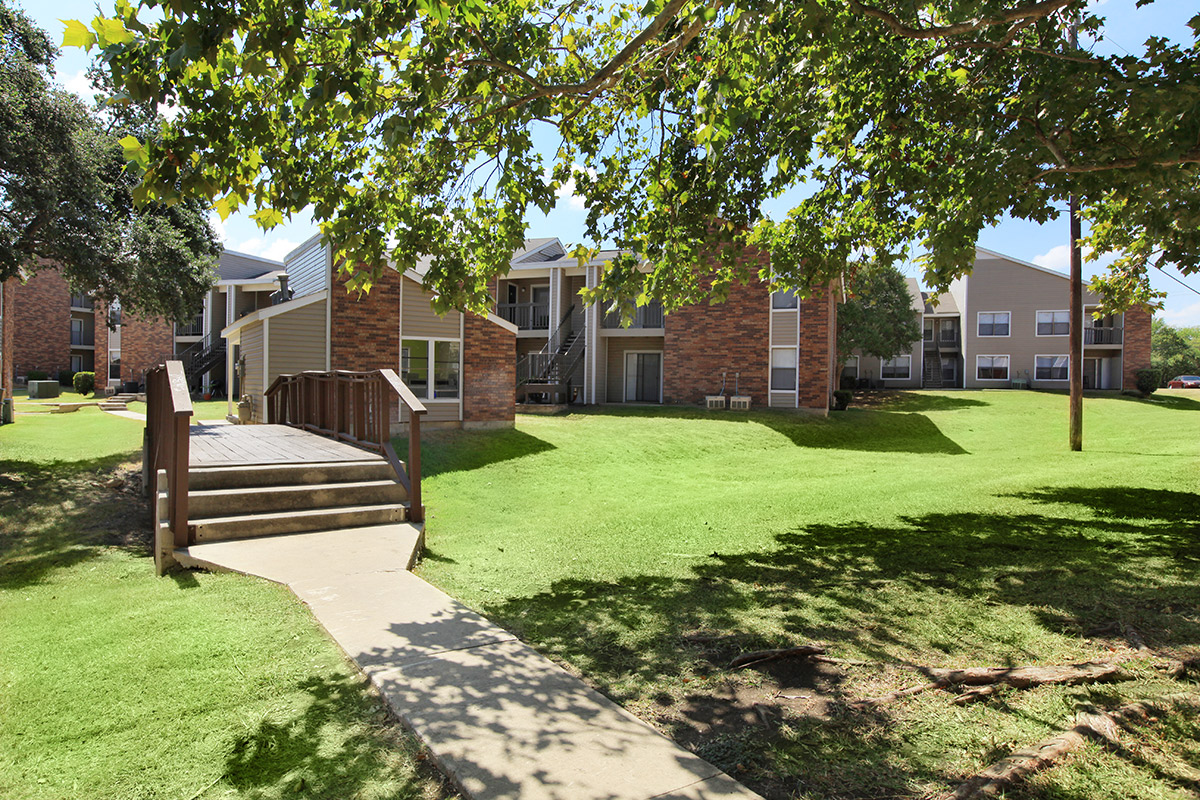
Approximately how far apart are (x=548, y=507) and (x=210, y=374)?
26977mm

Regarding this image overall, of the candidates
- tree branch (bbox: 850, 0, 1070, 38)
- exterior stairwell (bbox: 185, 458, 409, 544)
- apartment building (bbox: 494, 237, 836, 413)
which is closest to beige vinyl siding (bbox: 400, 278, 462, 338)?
apartment building (bbox: 494, 237, 836, 413)

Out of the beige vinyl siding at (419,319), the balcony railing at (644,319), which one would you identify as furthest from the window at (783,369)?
the beige vinyl siding at (419,319)

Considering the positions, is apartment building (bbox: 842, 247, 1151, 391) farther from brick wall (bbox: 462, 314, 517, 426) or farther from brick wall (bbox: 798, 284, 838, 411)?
brick wall (bbox: 462, 314, 517, 426)

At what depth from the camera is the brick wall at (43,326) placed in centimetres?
4044

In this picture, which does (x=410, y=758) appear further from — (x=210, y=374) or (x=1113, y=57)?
(x=210, y=374)

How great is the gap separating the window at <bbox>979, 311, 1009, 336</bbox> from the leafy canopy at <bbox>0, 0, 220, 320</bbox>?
42.3 meters

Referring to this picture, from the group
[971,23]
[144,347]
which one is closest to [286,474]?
[971,23]

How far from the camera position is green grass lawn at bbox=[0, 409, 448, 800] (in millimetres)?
2773

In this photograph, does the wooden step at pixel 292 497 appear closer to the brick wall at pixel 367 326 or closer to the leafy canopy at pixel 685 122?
the leafy canopy at pixel 685 122

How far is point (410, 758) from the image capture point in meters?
2.94

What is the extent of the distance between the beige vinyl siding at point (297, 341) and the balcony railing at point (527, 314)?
528 inches

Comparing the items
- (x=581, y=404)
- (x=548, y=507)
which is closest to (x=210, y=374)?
(x=581, y=404)

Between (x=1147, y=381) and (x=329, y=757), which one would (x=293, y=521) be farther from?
(x=1147, y=381)

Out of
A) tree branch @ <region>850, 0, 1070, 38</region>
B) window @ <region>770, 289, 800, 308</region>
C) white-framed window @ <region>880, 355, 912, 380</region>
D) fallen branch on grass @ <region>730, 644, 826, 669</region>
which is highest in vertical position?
tree branch @ <region>850, 0, 1070, 38</region>
